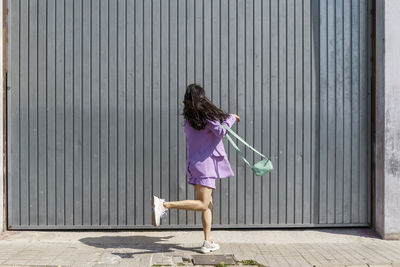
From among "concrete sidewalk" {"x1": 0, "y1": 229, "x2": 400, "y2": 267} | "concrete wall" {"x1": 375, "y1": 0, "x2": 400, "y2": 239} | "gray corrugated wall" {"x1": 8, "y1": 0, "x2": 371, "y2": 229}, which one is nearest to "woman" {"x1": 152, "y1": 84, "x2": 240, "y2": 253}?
"concrete sidewalk" {"x1": 0, "y1": 229, "x2": 400, "y2": 267}

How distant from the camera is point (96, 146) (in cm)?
606

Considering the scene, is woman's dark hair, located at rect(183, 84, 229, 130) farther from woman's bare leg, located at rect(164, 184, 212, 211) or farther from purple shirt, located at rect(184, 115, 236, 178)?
woman's bare leg, located at rect(164, 184, 212, 211)

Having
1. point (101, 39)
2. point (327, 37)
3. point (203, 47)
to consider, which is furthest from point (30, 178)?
point (327, 37)

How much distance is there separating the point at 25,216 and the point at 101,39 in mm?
2409

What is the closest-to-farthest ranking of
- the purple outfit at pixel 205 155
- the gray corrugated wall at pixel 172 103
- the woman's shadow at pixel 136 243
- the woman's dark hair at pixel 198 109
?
the woman's dark hair at pixel 198 109
the purple outfit at pixel 205 155
the woman's shadow at pixel 136 243
the gray corrugated wall at pixel 172 103

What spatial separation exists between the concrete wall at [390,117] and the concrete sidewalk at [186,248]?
361mm

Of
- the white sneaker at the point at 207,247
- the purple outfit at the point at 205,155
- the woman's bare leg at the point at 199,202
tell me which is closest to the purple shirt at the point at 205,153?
the purple outfit at the point at 205,155

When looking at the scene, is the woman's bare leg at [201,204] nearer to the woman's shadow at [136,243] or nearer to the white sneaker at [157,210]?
the white sneaker at [157,210]

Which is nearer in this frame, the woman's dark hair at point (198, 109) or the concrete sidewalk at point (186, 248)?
the concrete sidewalk at point (186, 248)

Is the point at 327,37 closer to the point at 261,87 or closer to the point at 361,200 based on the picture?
the point at 261,87

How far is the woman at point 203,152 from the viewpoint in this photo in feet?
16.7

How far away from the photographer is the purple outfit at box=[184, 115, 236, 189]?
5.21 m

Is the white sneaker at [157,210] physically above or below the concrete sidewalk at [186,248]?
above

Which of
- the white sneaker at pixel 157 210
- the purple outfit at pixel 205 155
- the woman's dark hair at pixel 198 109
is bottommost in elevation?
the white sneaker at pixel 157 210
